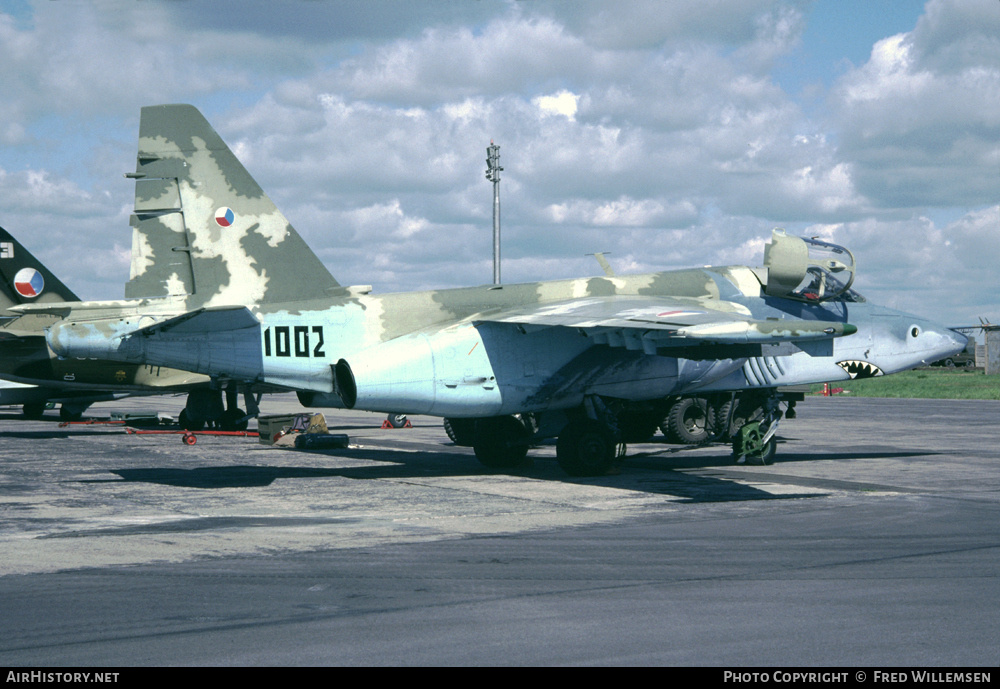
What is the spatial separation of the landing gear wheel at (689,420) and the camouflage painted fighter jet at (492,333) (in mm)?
2200

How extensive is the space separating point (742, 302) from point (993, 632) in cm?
1143

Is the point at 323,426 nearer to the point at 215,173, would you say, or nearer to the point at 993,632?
the point at 215,173

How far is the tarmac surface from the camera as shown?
21.3 ft

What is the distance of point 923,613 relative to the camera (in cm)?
729

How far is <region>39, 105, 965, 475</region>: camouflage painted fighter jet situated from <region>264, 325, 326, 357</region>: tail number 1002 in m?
0.02

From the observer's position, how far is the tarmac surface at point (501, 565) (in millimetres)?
6496

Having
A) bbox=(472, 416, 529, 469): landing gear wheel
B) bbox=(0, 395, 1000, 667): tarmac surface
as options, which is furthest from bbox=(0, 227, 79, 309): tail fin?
bbox=(472, 416, 529, 469): landing gear wheel

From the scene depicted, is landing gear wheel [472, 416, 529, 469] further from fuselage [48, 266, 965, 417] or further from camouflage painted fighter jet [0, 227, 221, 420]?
camouflage painted fighter jet [0, 227, 221, 420]

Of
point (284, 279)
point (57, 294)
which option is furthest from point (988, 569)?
point (57, 294)

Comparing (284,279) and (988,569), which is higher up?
(284,279)

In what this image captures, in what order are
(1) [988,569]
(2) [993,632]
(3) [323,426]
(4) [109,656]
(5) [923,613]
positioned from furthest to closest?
(3) [323,426] → (1) [988,569] → (5) [923,613] → (2) [993,632] → (4) [109,656]

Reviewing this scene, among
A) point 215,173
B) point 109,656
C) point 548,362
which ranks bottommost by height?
point 109,656

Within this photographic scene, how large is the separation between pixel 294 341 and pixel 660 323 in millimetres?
5568

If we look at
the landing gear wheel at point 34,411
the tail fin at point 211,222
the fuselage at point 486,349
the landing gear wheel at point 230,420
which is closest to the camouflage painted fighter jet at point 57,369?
the landing gear wheel at point 230,420
